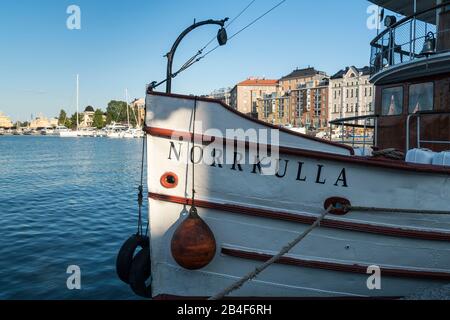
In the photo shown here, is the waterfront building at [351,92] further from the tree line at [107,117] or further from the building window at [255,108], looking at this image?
the tree line at [107,117]

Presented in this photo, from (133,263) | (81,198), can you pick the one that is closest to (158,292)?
(133,263)

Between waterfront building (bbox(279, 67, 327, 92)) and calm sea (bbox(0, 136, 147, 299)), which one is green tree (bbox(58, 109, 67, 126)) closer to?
waterfront building (bbox(279, 67, 327, 92))

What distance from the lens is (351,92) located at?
91.1 meters

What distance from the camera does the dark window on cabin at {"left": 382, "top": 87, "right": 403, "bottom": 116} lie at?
666 cm

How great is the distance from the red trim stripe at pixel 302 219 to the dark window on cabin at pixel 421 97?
8.64 ft

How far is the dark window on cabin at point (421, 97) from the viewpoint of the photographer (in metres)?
6.16

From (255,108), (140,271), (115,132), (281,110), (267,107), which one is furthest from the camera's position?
(255,108)

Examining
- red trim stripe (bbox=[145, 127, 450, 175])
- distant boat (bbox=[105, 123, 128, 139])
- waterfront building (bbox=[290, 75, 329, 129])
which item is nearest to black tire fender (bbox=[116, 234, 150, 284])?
red trim stripe (bbox=[145, 127, 450, 175])

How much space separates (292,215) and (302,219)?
123 mm

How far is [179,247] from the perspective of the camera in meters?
4.17

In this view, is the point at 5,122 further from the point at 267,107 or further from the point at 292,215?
the point at 292,215

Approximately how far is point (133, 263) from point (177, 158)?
5.24ft

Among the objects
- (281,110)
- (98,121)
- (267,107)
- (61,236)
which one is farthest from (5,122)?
(61,236)
